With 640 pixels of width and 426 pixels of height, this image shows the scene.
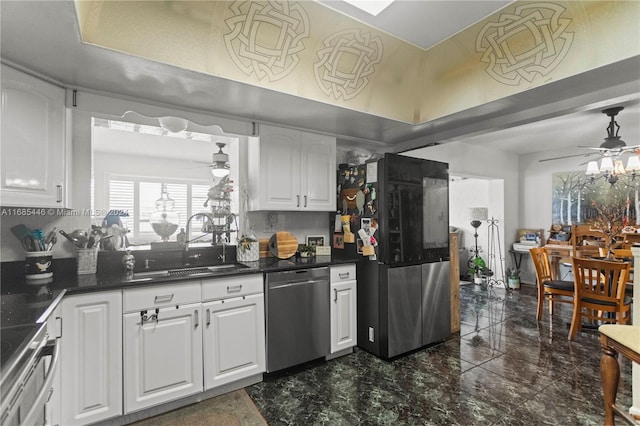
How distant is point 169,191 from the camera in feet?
12.4

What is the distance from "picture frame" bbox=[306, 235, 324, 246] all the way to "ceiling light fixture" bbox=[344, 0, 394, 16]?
216 centimetres

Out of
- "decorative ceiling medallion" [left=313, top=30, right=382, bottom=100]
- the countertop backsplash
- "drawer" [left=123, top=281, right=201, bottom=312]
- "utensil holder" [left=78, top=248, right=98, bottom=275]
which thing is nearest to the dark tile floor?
"drawer" [left=123, top=281, right=201, bottom=312]

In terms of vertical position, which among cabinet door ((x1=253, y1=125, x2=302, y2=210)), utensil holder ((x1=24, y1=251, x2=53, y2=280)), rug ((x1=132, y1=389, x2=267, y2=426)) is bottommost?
rug ((x1=132, y1=389, x2=267, y2=426))

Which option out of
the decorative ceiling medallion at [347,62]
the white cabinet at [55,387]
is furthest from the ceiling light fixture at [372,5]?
the white cabinet at [55,387]

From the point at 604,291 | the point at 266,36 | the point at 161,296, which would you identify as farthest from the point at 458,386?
the point at 266,36

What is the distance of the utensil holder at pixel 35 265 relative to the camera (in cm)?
196

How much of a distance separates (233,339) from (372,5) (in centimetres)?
252

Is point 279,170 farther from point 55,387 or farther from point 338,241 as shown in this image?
point 55,387

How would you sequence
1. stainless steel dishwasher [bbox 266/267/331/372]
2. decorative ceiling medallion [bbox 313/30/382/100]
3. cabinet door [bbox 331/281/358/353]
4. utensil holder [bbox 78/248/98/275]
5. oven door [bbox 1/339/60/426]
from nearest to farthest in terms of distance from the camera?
oven door [bbox 1/339/60/426], utensil holder [bbox 78/248/98/275], decorative ceiling medallion [bbox 313/30/382/100], stainless steel dishwasher [bbox 266/267/331/372], cabinet door [bbox 331/281/358/353]

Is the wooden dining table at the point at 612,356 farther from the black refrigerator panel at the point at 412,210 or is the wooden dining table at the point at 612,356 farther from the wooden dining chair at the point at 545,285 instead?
the wooden dining chair at the point at 545,285

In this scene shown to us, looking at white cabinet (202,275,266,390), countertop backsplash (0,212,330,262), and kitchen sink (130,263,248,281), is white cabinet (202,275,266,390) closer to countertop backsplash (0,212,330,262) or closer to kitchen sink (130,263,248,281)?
kitchen sink (130,263,248,281)

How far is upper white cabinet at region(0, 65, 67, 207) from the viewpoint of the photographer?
1703 mm

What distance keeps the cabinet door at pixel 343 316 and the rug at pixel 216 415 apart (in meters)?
0.91

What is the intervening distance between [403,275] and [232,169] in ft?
6.63
